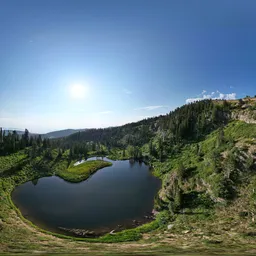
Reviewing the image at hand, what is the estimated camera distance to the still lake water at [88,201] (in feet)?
120

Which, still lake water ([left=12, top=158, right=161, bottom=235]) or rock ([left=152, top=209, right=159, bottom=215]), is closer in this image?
still lake water ([left=12, top=158, right=161, bottom=235])

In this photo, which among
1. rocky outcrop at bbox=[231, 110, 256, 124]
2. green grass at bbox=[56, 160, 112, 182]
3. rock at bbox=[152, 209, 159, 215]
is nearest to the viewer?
rock at bbox=[152, 209, 159, 215]

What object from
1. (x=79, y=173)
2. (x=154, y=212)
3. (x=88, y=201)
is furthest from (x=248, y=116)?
(x=79, y=173)

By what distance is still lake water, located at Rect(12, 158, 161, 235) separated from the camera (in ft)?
120

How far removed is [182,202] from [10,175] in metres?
62.7

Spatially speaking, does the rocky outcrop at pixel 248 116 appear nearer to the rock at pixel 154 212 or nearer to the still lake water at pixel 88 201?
the still lake water at pixel 88 201

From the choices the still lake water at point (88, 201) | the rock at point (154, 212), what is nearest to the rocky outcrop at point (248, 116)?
the still lake water at point (88, 201)

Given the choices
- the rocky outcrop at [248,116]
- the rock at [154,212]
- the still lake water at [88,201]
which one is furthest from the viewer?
the rocky outcrop at [248,116]

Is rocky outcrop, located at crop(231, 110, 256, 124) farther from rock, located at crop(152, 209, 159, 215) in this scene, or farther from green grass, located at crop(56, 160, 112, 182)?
green grass, located at crop(56, 160, 112, 182)

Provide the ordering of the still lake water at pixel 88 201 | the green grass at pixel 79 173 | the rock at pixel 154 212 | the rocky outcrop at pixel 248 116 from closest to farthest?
the still lake water at pixel 88 201 → the rock at pixel 154 212 → the rocky outcrop at pixel 248 116 → the green grass at pixel 79 173

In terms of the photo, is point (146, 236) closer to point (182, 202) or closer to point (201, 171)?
point (182, 202)

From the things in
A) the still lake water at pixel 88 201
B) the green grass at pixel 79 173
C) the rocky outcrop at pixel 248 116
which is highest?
the rocky outcrop at pixel 248 116

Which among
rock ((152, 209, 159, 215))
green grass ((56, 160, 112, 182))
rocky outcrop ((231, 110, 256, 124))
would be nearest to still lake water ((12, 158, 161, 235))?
rock ((152, 209, 159, 215))

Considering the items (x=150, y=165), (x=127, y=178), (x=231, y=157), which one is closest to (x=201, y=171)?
(x=231, y=157)
